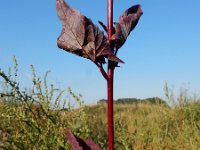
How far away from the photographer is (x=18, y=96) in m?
2.87

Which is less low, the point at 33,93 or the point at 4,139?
the point at 33,93

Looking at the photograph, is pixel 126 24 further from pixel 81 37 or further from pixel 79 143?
pixel 79 143

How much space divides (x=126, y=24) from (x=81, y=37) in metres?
0.07

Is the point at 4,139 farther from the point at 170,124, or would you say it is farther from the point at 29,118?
the point at 170,124

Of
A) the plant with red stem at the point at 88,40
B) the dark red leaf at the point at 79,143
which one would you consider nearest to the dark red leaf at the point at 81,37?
the plant with red stem at the point at 88,40

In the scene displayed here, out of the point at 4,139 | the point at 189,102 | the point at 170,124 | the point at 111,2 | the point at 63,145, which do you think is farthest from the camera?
the point at 189,102

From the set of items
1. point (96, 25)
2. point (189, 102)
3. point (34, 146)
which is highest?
point (189, 102)

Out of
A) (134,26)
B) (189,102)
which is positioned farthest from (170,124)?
(134,26)

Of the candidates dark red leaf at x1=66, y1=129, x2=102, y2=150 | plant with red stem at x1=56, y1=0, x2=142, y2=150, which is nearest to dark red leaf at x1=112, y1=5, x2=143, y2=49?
plant with red stem at x1=56, y1=0, x2=142, y2=150

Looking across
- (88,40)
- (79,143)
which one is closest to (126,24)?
(88,40)

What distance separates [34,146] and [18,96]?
1.11 ft

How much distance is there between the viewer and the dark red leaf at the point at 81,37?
0.61 meters

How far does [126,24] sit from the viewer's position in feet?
2.16

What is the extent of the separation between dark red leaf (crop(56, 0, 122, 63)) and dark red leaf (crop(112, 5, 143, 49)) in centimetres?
2
